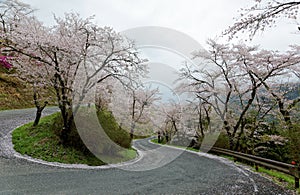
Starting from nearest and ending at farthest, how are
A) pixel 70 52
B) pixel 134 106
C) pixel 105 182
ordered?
pixel 105 182
pixel 70 52
pixel 134 106

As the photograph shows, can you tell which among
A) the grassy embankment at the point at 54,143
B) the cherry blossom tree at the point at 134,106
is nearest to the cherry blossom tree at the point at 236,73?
the cherry blossom tree at the point at 134,106

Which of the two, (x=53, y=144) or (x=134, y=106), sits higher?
(x=134, y=106)

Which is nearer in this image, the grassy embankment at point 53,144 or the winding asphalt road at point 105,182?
the winding asphalt road at point 105,182

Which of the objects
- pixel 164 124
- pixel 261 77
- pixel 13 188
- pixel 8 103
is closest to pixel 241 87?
pixel 261 77

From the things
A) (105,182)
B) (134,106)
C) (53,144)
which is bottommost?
(105,182)

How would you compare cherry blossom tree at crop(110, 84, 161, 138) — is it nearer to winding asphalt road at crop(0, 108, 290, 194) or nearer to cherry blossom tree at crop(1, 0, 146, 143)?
cherry blossom tree at crop(1, 0, 146, 143)

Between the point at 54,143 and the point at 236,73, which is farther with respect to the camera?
the point at 236,73

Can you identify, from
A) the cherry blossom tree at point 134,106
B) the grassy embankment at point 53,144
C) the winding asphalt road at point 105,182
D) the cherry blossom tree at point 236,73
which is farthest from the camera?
the cherry blossom tree at point 134,106

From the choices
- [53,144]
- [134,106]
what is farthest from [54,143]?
[134,106]

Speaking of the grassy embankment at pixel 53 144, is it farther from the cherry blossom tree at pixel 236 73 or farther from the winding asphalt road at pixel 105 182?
the cherry blossom tree at pixel 236 73

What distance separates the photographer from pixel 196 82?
19797 millimetres

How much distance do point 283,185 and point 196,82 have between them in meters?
13.1

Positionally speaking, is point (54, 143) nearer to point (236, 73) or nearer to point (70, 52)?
point (70, 52)

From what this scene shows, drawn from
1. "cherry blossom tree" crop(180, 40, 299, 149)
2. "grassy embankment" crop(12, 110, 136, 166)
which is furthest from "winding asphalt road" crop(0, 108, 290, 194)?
"cherry blossom tree" crop(180, 40, 299, 149)
